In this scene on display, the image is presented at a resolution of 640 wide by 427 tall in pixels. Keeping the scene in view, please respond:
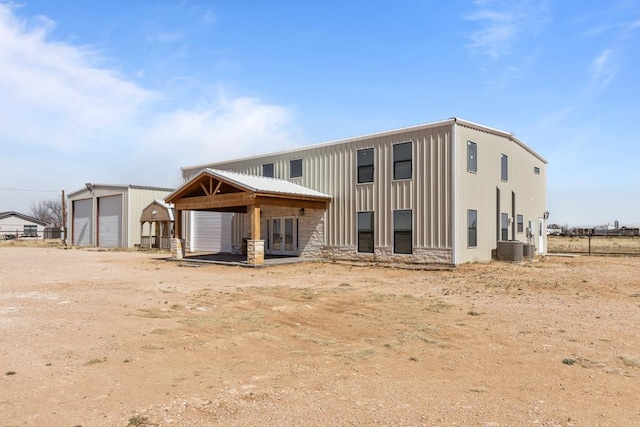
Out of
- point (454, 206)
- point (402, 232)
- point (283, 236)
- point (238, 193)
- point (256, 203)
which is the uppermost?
point (238, 193)

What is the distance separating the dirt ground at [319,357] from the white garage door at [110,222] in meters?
22.8

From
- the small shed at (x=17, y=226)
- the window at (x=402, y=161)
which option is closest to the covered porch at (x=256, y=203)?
the window at (x=402, y=161)

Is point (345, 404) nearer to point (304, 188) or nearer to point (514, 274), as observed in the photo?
point (514, 274)

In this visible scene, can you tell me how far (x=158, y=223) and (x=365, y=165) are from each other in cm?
1827

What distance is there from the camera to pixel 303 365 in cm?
522

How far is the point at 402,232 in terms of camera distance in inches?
685

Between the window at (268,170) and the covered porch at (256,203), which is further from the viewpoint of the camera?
the window at (268,170)

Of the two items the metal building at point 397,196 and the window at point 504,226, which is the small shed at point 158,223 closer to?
the metal building at point 397,196

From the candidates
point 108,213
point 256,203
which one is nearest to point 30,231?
point 108,213

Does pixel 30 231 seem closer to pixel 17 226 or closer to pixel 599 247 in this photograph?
pixel 17 226

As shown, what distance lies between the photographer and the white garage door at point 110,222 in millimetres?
32500

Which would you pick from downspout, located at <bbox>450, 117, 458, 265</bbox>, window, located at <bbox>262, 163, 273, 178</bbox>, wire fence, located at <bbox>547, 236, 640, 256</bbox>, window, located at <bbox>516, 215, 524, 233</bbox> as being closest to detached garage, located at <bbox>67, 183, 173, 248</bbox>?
window, located at <bbox>262, 163, 273, 178</bbox>

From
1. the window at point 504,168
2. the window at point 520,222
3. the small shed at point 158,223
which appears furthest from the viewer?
the small shed at point 158,223

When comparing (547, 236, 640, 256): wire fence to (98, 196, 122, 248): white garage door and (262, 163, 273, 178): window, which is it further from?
(98, 196, 122, 248): white garage door
